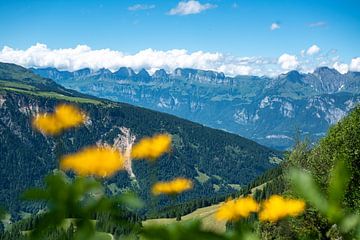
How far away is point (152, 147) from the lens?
3271 millimetres

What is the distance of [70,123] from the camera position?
9.11 feet

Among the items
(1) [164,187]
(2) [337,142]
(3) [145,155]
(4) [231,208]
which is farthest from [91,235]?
(2) [337,142]

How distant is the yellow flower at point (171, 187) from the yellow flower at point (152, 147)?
36 cm

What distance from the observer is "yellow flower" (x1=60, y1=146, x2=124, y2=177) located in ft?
7.27

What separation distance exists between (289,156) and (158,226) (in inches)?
1764

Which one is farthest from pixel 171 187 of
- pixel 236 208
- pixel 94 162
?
pixel 94 162

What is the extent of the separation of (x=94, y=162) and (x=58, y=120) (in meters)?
0.65

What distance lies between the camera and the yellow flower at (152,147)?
3.10 m

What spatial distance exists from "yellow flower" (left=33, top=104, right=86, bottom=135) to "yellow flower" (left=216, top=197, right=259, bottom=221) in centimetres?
133

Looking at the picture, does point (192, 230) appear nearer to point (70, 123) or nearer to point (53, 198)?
point (53, 198)

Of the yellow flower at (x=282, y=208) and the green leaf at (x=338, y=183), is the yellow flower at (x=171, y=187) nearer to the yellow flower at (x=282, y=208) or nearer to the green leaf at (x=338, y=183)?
the yellow flower at (x=282, y=208)

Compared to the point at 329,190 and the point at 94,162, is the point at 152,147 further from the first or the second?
the point at 329,190

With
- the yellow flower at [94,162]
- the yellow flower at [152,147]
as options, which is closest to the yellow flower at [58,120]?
the yellow flower at [94,162]

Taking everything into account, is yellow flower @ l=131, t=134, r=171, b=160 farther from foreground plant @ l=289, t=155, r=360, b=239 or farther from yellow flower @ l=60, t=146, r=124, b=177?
foreground plant @ l=289, t=155, r=360, b=239
